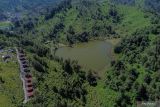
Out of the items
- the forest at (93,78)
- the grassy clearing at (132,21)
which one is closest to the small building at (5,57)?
the forest at (93,78)

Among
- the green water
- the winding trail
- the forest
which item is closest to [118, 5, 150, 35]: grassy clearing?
the green water

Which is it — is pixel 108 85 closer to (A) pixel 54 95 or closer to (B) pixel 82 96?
(B) pixel 82 96

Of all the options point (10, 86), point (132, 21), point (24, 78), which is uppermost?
point (24, 78)

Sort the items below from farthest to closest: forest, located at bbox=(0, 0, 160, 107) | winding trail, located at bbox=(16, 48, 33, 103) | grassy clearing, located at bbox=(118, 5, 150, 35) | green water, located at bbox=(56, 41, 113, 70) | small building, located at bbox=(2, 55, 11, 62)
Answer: grassy clearing, located at bbox=(118, 5, 150, 35) < green water, located at bbox=(56, 41, 113, 70) < small building, located at bbox=(2, 55, 11, 62) < forest, located at bbox=(0, 0, 160, 107) < winding trail, located at bbox=(16, 48, 33, 103)

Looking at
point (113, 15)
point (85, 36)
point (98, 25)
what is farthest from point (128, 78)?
point (113, 15)

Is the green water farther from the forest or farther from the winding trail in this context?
the winding trail

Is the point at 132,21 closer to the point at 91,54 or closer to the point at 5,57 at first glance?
the point at 91,54

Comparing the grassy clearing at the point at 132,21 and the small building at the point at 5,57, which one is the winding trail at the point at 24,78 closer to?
the small building at the point at 5,57

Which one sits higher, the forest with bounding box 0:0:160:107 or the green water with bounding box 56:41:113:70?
the forest with bounding box 0:0:160:107

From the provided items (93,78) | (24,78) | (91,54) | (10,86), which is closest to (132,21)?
→ (91,54)
